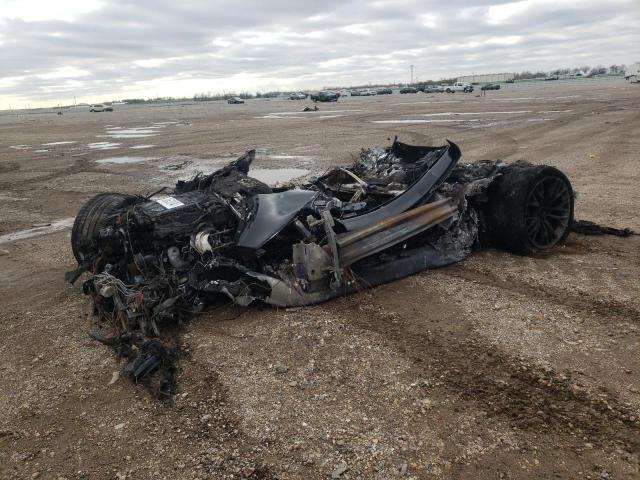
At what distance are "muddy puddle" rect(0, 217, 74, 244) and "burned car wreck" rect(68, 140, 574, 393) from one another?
2657mm

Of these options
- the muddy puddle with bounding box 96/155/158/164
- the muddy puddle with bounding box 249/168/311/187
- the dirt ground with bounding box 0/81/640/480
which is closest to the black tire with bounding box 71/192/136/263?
the dirt ground with bounding box 0/81/640/480

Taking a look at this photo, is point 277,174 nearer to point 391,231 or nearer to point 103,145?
point 391,231

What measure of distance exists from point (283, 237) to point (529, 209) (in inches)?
104

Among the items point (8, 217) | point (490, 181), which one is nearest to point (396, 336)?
point (490, 181)

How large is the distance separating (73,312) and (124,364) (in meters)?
1.28

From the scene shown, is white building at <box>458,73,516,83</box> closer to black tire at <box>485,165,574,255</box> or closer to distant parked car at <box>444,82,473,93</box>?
distant parked car at <box>444,82,473,93</box>

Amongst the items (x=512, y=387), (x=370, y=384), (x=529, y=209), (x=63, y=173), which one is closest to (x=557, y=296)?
(x=529, y=209)

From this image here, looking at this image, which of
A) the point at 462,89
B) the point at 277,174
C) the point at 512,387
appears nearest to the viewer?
the point at 512,387

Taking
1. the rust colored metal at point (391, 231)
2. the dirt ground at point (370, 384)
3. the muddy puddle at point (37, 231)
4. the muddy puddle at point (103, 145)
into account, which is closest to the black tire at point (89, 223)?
the dirt ground at point (370, 384)

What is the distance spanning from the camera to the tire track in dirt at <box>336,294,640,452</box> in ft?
8.55

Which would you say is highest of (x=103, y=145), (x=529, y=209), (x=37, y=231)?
(x=103, y=145)

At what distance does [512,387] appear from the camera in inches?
117

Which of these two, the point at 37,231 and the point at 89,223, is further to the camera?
the point at 37,231

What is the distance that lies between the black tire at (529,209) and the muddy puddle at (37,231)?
6358mm
